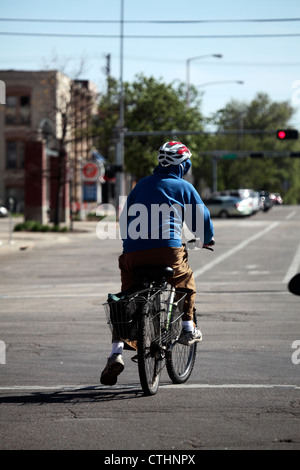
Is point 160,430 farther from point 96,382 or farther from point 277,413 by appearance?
point 96,382

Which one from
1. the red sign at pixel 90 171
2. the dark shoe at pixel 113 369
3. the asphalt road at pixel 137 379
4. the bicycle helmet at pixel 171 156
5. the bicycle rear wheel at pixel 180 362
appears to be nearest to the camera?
the asphalt road at pixel 137 379

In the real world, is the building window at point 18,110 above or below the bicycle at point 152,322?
above

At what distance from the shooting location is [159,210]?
25.2ft

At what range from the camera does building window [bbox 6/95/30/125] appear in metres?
73.2

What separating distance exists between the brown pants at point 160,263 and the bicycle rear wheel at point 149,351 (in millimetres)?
384

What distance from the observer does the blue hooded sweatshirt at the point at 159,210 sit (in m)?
7.59

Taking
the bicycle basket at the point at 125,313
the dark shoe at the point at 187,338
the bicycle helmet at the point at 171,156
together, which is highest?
the bicycle helmet at the point at 171,156

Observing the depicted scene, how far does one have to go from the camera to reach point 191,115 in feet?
210

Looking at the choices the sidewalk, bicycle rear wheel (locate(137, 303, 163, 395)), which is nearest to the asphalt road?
bicycle rear wheel (locate(137, 303, 163, 395))

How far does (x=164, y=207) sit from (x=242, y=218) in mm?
57043

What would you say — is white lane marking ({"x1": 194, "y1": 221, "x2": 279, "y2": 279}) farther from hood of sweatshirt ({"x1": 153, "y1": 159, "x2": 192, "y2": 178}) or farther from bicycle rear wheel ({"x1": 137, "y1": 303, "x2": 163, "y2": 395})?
bicycle rear wheel ({"x1": 137, "y1": 303, "x2": 163, "y2": 395})

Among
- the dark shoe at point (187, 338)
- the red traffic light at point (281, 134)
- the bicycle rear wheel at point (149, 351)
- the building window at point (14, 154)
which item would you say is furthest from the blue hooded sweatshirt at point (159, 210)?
the building window at point (14, 154)

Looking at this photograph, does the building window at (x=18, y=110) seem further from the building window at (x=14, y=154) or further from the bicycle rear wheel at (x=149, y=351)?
the bicycle rear wheel at (x=149, y=351)

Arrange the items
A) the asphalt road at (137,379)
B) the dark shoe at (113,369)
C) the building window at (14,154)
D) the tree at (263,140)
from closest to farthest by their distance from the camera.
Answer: the asphalt road at (137,379) < the dark shoe at (113,369) < the building window at (14,154) < the tree at (263,140)
